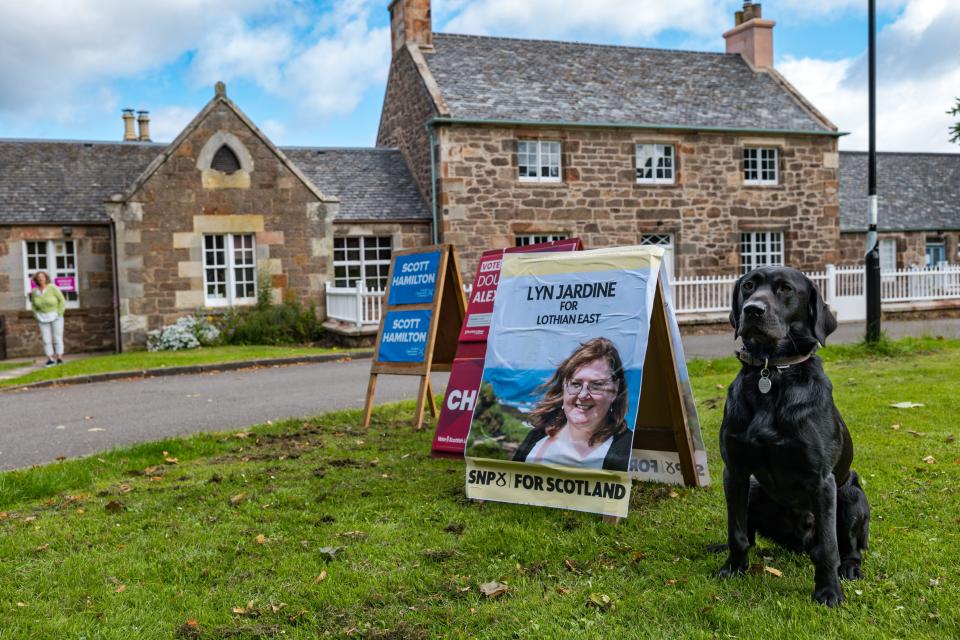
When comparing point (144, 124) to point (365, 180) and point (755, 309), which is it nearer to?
point (365, 180)

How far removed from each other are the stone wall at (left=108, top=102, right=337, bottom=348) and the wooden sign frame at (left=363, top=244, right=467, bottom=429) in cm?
1207

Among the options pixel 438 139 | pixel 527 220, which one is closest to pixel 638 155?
pixel 527 220

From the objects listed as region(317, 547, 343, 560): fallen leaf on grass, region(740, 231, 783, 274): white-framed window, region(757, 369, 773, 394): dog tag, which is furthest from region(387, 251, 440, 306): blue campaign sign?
region(740, 231, 783, 274): white-framed window

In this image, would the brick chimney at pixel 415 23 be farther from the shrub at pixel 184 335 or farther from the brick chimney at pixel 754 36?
the brick chimney at pixel 754 36

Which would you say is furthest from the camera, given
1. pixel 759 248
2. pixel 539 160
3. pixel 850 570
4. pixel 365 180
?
pixel 759 248

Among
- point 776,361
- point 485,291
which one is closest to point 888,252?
point 485,291

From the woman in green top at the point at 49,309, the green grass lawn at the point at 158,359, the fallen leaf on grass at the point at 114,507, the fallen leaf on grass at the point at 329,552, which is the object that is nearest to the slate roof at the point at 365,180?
the green grass lawn at the point at 158,359

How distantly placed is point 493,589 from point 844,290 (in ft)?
70.5

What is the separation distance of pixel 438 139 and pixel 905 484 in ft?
56.2

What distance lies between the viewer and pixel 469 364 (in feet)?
23.3

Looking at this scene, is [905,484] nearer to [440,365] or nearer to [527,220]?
[440,365]

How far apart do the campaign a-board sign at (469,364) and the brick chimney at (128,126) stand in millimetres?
26313

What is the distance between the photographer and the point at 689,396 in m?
5.62

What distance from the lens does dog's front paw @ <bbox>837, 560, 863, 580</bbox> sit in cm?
402
